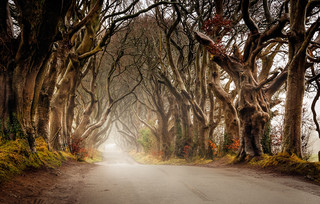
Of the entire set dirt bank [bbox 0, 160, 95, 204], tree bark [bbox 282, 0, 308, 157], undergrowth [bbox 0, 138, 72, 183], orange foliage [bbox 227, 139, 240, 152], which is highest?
tree bark [bbox 282, 0, 308, 157]

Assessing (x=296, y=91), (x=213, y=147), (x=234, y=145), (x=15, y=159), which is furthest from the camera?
(x=213, y=147)

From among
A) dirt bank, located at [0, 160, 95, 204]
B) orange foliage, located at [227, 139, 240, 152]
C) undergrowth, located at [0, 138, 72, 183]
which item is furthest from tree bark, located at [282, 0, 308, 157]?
undergrowth, located at [0, 138, 72, 183]

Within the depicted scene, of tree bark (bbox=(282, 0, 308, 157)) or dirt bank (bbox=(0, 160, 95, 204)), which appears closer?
dirt bank (bbox=(0, 160, 95, 204))

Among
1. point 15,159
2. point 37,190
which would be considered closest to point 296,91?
point 37,190

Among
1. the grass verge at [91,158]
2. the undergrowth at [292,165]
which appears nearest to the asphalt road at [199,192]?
the undergrowth at [292,165]

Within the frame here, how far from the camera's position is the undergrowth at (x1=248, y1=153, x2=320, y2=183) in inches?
204

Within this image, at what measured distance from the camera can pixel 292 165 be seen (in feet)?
19.5

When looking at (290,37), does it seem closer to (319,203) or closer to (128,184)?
(319,203)

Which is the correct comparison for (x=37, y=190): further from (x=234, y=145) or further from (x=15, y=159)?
(x=234, y=145)

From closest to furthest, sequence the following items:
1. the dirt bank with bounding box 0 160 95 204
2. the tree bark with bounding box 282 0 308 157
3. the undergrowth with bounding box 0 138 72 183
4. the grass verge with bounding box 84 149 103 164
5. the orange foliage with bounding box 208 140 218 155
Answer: the dirt bank with bounding box 0 160 95 204 < the undergrowth with bounding box 0 138 72 183 < the tree bark with bounding box 282 0 308 157 < the orange foliage with bounding box 208 140 218 155 < the grass verge with bounding box 84 149 103 164

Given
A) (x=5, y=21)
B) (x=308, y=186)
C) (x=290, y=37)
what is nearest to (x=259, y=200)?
(x=308, y=186)

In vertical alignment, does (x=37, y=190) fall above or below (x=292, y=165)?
below

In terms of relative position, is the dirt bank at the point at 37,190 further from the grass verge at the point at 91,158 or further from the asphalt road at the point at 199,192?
the grass verge at the point at 91,158

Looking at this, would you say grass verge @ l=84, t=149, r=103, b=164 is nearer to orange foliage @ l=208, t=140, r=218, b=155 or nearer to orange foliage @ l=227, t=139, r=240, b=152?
orange foliage @ l=208, t=140, r=218, b=155
